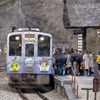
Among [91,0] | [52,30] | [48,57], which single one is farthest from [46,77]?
[52,30]

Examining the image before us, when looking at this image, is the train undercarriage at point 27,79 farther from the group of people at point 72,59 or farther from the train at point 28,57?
the group of people at point 72,59

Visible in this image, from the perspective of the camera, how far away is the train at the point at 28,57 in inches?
424

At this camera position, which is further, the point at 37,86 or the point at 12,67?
the point at 37,86

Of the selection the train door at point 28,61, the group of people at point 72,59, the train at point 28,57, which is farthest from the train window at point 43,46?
the group of people at point 72,59

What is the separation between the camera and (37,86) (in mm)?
11906

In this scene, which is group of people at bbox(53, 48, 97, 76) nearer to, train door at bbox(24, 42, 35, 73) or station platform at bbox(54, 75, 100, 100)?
station platform at bbox(54, 75, 100, 100)

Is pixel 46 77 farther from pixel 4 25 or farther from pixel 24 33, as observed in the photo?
pixel 4 25

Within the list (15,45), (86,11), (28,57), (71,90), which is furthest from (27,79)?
(86,11)

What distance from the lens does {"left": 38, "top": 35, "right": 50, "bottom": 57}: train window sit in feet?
35.7

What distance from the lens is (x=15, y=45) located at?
433 inches

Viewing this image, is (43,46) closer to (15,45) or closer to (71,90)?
(15,45)

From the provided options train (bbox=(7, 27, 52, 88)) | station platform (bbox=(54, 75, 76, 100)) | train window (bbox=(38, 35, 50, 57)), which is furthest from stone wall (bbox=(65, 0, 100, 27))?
station platform (bbox=(54, 75, 76, 100))

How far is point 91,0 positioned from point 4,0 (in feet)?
16.8

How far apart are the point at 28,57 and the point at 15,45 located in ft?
2.92
